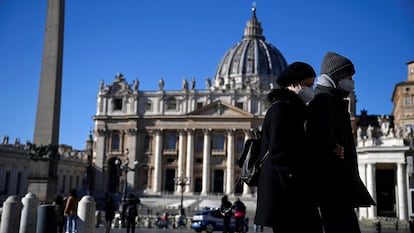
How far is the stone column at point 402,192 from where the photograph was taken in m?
31.8

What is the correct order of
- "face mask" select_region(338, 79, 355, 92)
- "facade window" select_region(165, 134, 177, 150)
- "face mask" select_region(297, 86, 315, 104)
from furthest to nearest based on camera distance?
1. "facade window" select_region(165, 134, 177, 150)
2. "face mask" select_region(338, 79, 355, 92)
3. "face mask" select_region(297, 86, 315, 104)

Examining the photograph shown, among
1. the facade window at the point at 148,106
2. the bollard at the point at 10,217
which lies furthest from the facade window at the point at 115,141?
the bollard at the point at 10,217

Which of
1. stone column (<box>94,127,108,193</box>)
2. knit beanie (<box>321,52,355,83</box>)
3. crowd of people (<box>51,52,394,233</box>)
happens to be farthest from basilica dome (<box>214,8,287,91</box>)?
crowd of people (<box>51,52,394,233</box>)

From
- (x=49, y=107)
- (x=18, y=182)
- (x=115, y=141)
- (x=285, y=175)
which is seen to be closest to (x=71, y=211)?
(x=49, y=107)

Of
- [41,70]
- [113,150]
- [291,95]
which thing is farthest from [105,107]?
[291,95]

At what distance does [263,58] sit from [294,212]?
268 ft

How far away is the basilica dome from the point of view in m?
82.1

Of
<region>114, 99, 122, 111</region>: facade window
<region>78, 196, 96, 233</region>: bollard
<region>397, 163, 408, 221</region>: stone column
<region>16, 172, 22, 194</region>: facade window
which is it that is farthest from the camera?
<region>114, 99, 122, 111</region>: facade window

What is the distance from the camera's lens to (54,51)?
13.9m

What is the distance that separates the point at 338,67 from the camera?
4684mm

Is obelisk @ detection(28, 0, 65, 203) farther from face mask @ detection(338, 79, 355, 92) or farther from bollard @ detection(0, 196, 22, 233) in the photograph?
face mask @ detection(338, 79, 355, 92)

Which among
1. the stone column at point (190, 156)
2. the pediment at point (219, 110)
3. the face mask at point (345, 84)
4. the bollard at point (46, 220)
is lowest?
the bollard at point (46, 220)

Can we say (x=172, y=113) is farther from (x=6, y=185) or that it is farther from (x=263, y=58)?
(x=263, y=58)

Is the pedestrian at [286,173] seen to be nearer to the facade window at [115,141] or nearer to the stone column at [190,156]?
the stone column at [190,156]
